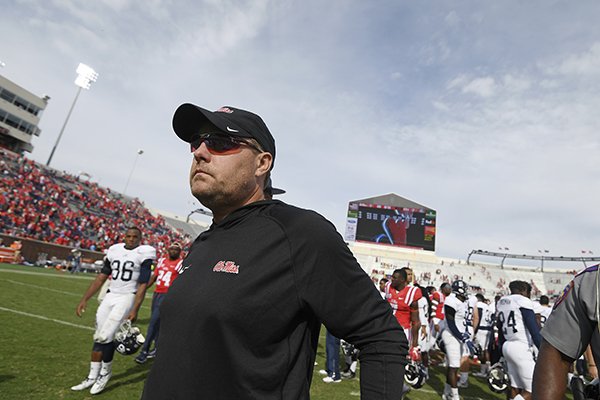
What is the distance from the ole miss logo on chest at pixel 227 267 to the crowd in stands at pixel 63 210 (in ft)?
88.5

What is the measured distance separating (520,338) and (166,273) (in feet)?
22.1

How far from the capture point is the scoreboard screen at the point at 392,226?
43.8 metres

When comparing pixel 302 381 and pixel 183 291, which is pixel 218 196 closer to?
pixel 183 291

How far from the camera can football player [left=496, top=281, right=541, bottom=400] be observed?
5.33 metres

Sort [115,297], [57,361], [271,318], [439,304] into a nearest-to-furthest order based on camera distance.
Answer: [271,318], [115,297], [57,361], [439,304]

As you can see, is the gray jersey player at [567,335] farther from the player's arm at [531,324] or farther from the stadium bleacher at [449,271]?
the stadium bleacher at [449,271]

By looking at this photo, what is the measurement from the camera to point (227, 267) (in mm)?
1363

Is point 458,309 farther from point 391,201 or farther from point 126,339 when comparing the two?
point 391,201

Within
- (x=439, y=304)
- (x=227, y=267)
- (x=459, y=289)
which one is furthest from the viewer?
(x=439, y=304)

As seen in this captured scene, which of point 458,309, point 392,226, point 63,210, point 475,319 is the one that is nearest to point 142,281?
point 458,309

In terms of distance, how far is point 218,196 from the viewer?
163 centimetres

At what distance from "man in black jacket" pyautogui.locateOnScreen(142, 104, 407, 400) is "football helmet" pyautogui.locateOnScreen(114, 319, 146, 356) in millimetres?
4309

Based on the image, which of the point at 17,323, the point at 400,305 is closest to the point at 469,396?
the point at 400,305

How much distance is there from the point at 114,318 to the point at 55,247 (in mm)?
21516
